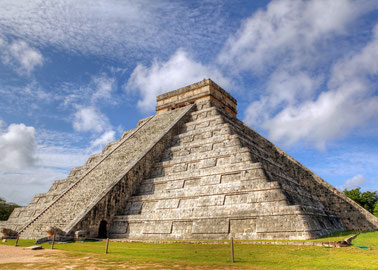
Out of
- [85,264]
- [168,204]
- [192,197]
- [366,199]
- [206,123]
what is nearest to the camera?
[85,264]

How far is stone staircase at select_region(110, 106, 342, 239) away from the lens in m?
8.72

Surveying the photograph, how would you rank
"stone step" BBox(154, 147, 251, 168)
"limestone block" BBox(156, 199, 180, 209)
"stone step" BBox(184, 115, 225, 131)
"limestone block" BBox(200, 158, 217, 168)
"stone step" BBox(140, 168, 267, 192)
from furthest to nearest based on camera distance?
"stone step" BBox(184, 115, 225, 131) → "limestone block" BBox(200, 158, 217, 168) → "stone step" BBox(154, 147, 251, 168) → "limestone block" BBox(156, 199, 180, 209) → "stone step" BBox(140, 168, 267, 192)

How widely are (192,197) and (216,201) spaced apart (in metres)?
1.06

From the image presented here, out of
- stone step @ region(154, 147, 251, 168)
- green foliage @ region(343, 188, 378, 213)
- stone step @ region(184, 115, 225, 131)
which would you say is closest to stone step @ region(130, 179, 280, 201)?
stone step @ region(154, 147, 251, 168)

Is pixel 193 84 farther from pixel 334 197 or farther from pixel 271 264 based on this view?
pixel 271 264

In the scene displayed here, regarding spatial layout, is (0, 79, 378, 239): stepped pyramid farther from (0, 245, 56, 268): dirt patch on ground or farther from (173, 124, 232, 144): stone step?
(0, 245, 56, 268): dirt patch on ground

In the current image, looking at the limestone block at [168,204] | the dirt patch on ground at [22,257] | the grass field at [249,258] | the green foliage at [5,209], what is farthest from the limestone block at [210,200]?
the green foliage at [5,209]

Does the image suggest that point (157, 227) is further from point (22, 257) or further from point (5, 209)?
point (5, 209)

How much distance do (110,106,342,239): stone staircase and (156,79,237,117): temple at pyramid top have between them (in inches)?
273

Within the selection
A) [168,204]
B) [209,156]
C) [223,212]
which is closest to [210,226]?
[223,212]

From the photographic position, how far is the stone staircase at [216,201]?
8719 millimetres

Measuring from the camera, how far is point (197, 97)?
67.1 ft

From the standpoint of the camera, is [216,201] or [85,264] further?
[216,201]

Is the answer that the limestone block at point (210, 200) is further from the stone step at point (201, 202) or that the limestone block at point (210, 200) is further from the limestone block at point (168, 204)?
the limestone block at point (168, 204)
